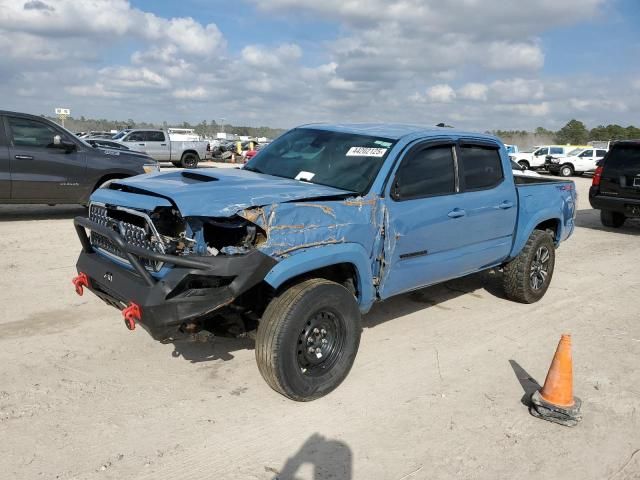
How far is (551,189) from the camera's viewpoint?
6.13m

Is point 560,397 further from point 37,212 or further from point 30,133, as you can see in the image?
point 37,212

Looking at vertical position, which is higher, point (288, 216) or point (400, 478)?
point (288, 216)

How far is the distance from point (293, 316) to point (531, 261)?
11.4 ft

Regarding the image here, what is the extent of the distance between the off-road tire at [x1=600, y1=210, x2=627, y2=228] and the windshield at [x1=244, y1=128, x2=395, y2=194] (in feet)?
31.1

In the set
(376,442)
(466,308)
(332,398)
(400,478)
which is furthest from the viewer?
(466,308)

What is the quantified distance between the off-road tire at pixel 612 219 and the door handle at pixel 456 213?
28.9ft

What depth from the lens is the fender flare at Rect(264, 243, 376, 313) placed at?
3.32 m

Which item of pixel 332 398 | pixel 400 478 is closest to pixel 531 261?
pixel 332 398

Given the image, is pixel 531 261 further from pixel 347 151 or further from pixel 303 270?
pixel 303 270

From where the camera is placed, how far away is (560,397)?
141 inches

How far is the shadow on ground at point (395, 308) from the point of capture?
4344mm

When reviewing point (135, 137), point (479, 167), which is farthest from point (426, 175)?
point (135, 137)

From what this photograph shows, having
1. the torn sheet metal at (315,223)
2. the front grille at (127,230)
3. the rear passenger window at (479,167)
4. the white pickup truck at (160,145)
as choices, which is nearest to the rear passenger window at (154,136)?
the white pickup truck at (160,145)

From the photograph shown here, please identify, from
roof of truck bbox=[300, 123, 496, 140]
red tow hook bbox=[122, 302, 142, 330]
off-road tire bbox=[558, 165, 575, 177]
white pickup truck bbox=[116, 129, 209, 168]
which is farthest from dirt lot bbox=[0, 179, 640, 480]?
off-road tire bbox=[558, 165, 575, 177]
